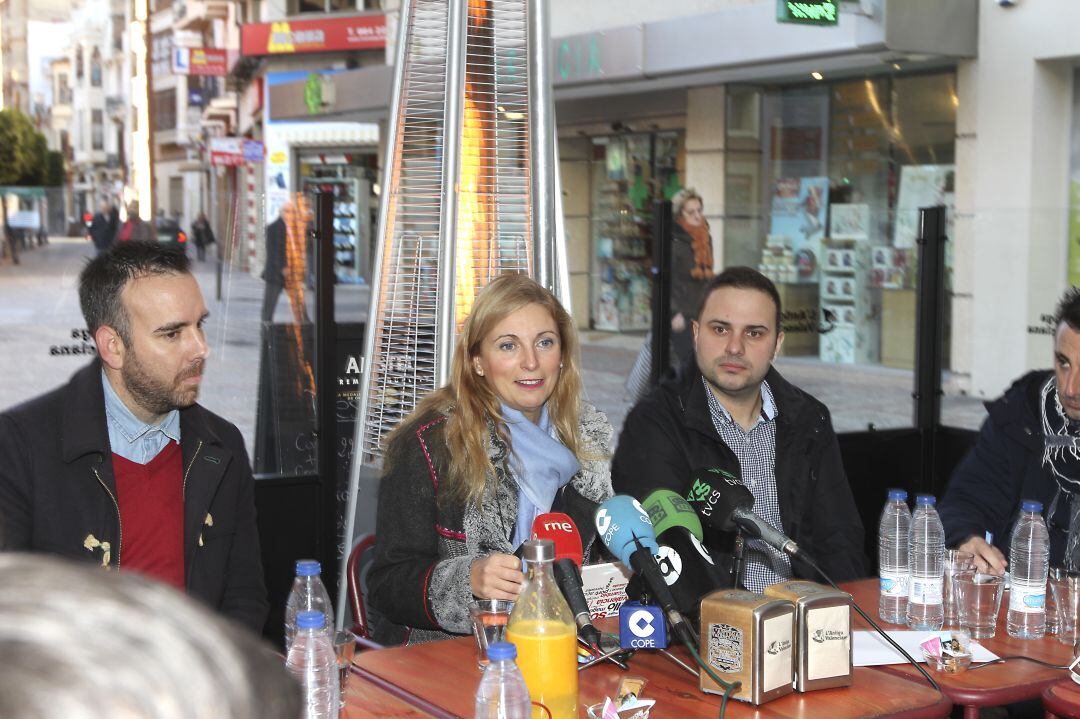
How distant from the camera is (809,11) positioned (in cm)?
905

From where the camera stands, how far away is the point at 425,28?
4430 mm

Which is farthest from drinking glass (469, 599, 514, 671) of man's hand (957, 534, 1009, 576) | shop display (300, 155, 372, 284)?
shop display (300, 155, 372, 284)

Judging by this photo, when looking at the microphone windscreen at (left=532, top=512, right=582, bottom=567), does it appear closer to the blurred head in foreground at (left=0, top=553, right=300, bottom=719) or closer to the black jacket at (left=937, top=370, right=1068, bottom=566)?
the black jacket at (left=937, top=370, right=1068, bottom=566)

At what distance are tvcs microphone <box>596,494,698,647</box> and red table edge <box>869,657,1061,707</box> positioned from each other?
542 millimetres

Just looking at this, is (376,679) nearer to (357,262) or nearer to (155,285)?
(155,285)

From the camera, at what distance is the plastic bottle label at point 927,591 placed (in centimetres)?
304

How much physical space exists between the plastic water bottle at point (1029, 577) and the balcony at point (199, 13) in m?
39.8

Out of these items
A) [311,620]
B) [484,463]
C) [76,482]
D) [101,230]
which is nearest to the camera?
[311,620]

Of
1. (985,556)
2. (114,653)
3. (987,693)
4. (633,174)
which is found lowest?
(987,693)

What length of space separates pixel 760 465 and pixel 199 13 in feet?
143

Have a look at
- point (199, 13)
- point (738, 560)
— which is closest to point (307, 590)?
point (738, 560)

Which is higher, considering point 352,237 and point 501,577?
point 352,237

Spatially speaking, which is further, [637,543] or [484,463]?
[484,463]

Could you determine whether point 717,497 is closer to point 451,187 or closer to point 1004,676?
point 1004,676
